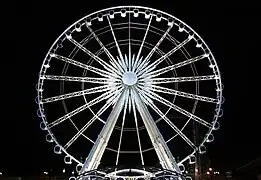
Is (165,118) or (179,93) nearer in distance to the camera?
(165,118)

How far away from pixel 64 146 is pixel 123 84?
163 inches

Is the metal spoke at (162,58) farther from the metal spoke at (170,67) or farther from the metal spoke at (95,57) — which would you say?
the metal spoke at (95,57)

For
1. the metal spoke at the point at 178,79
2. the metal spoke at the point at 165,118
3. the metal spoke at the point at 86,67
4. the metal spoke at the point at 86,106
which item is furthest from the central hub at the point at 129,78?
the metal spoke at the point at 165,118

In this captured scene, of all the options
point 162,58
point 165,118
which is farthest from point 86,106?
point 162,58

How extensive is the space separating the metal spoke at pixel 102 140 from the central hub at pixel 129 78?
41 cm

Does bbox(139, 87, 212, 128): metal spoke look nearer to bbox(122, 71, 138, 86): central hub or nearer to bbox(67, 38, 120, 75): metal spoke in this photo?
bbox(122, 71, 138, 86): central hub

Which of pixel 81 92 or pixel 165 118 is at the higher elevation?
pixel 81 92

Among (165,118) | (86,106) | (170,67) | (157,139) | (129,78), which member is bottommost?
(157,139)

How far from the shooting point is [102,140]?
797 inches

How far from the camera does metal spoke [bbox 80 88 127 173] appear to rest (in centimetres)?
1981

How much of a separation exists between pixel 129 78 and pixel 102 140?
10.5 ft

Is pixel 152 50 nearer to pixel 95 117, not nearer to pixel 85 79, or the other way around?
pixel 85 79

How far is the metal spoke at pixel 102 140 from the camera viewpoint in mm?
19812
